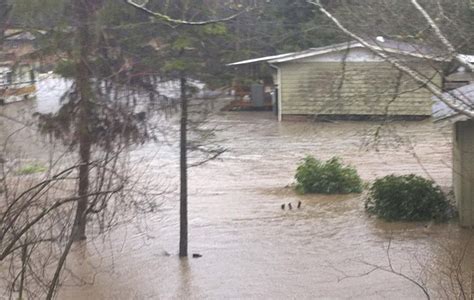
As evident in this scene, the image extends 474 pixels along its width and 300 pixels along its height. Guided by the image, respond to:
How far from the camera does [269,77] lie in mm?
44438

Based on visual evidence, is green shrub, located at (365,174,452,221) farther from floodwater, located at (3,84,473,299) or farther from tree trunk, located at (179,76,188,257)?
tree trunk, located at (179,76,188,257)

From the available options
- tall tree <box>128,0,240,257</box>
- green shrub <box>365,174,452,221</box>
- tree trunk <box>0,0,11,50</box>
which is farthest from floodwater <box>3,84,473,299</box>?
tree trunk <box>0,0,11,50</box>

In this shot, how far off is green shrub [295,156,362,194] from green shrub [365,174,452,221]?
12.0ft

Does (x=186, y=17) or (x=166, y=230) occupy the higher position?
(x=186, y=17)

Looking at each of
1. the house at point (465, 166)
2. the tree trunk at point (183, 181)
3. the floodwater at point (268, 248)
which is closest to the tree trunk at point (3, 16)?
the tree trunk at point (183, 181)

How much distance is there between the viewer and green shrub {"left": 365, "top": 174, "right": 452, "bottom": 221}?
1834 centimetres

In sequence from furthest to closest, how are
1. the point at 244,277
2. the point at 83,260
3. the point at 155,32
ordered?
the point at 155,32 < the point at 83,260 < the point at 244,277

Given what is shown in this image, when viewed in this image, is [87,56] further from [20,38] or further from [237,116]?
[237,116]

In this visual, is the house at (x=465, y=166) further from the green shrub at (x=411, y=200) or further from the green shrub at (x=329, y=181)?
the green shrub at (x=329, y=181)

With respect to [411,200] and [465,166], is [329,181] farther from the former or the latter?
[465,166]

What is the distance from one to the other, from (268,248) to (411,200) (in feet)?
11.8

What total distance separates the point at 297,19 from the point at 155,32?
25548 mm

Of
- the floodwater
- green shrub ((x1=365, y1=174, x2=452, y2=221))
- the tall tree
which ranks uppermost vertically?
the tall tree

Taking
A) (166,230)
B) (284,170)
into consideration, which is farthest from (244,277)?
(284,170)
